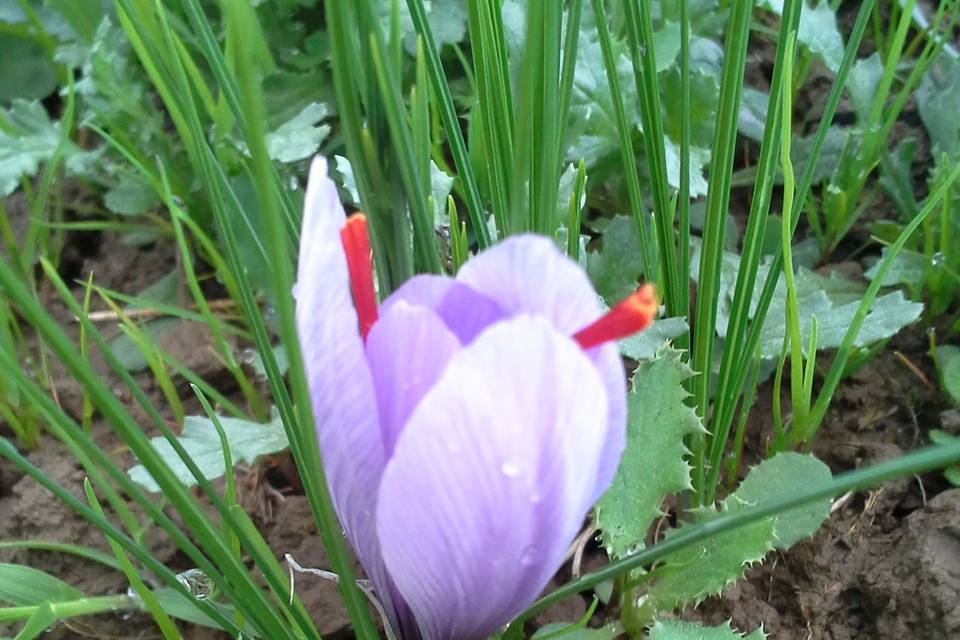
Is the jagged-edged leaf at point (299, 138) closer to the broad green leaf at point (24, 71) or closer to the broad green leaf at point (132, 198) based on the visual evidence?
the broad green leaf at point (132, 198)

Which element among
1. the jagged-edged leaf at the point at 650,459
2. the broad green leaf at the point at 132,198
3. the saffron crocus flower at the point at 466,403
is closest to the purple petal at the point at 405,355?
the saffron crocus flower at the point at 466,403

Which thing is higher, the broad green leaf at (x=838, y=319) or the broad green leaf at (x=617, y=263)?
the broad green leaf at (x=617, y=263)

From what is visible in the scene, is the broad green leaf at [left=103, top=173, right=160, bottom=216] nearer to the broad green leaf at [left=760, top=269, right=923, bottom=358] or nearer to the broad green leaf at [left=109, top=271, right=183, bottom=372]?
the broad green leaf at [left=109, top=271, right=183, bottom=372]

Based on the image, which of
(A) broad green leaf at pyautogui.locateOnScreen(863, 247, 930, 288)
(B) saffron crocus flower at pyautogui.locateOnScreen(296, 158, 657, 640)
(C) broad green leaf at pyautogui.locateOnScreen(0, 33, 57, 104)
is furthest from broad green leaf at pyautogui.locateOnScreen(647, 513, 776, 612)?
(C) broad green leaf at pyautogui.locateOnScreen(0, 33, 57, 104)

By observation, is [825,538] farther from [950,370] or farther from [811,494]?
[811,494]

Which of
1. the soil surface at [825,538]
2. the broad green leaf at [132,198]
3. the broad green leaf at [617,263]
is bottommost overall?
the soil surface at [825,538]

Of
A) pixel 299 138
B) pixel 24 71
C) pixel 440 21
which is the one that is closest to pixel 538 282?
pixel 299 138

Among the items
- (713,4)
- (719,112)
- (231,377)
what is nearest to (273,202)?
(719,112)
